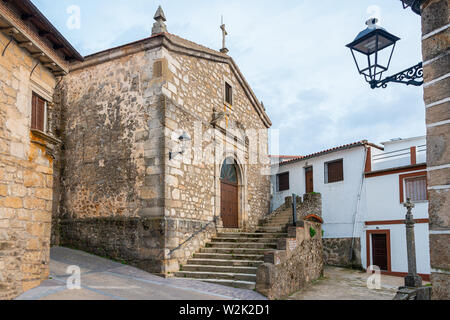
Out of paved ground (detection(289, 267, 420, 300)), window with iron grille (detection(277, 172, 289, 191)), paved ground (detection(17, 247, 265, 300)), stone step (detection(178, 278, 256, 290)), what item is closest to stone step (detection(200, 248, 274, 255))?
paved ground (detection(289, 267, 420, 300))

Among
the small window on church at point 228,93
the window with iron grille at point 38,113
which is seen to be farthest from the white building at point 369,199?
the window with iron grille at point 38,113

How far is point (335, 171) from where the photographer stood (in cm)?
1630

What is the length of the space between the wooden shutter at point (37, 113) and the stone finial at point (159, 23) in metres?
4.09

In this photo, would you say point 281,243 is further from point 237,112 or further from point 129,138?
point 237,112

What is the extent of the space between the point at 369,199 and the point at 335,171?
1930mm

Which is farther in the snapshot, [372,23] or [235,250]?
[235,250]

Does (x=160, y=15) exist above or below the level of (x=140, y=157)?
above

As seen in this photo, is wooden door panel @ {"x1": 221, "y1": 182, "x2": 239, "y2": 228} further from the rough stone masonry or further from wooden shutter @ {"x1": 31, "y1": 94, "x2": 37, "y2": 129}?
wooden shutter @ {"x1": 31, "y1": 94, "x2": 37, "y2": 129}

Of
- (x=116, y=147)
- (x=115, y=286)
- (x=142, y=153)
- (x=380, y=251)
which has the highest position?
(x=116, y=147)

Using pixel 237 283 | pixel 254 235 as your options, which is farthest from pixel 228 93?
pixel 237 283

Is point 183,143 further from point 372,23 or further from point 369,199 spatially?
point 369,199

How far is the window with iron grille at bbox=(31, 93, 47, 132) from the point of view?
23.2ft

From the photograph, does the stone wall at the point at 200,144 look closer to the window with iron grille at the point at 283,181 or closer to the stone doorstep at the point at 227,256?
the stone doorstep at the point at 227,256

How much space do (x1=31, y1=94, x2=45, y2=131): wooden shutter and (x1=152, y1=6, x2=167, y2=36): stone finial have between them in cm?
409
